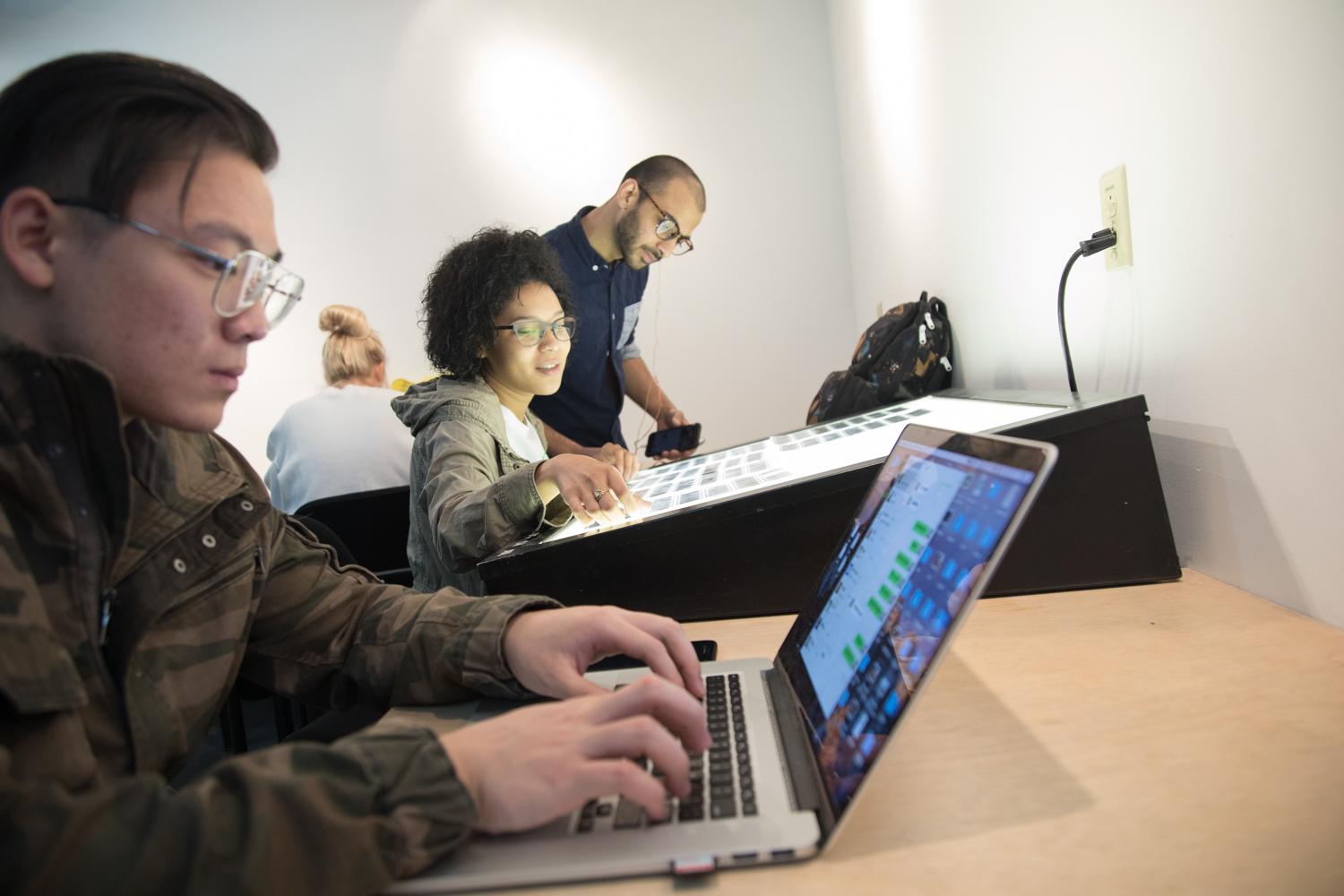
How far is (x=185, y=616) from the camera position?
28.1 inches

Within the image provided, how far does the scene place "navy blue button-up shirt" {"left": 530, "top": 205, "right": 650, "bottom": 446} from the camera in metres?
2.40

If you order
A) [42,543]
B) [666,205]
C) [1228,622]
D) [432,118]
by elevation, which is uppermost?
[432,118]

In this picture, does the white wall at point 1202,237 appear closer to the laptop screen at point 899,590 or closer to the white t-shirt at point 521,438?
the laptop screen at point 899,590

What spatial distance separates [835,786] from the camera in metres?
0.50

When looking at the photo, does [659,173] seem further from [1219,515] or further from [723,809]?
[723,809]

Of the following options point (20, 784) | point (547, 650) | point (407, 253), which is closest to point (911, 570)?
point (547, 650)

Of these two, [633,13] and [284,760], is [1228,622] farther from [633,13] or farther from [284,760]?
[633,13]

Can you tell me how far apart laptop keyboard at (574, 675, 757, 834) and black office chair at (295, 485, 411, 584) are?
1.41 meters

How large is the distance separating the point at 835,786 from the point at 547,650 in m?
0.31

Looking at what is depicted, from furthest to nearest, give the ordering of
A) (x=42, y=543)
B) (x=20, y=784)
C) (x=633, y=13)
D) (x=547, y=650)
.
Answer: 1. (x=633, y=13)
2. (x=547, y=650)
3. (x=42, y=543)
4. (x=20, y=784)

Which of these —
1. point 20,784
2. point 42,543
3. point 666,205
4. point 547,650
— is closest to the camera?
point 20,784

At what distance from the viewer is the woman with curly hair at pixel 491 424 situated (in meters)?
1.15

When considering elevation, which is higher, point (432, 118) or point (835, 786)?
point (432, 118)

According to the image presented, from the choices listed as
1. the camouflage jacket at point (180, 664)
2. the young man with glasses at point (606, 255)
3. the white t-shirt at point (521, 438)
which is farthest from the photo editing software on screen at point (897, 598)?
the young man with glasses at point (606, 255)
